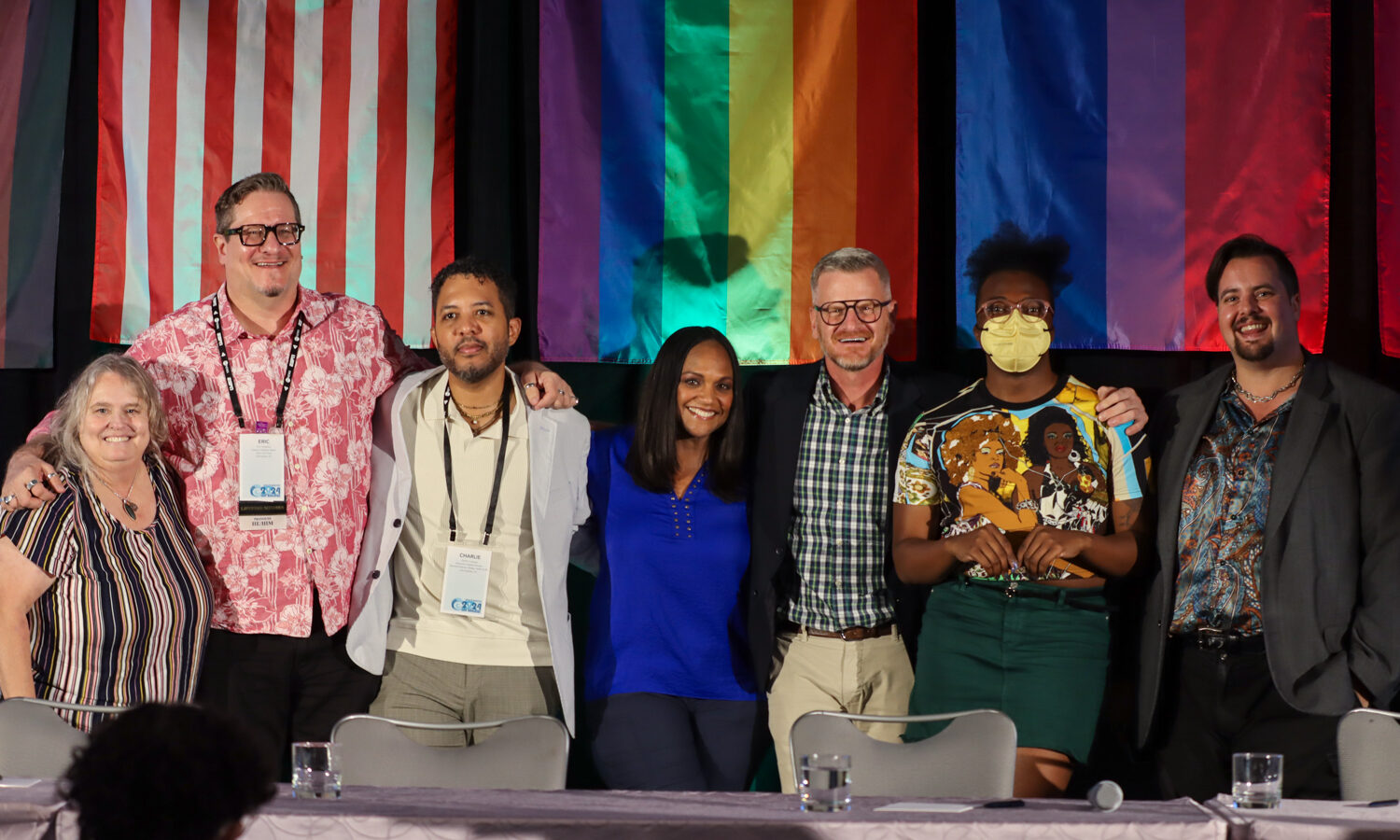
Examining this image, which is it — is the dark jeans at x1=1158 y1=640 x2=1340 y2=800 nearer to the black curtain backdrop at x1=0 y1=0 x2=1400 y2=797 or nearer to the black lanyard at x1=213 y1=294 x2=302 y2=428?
the black curtain backdrop at x1=0 y1=0 x2=1400 y2=797

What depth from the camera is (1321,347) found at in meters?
4.48

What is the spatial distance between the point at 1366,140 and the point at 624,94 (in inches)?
103

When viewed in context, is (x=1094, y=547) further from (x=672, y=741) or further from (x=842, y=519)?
(x=672, y=741)

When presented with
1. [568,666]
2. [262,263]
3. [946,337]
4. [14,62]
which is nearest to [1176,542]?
[946,337]

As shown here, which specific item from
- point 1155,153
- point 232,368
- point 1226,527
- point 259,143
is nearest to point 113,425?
point 232,368

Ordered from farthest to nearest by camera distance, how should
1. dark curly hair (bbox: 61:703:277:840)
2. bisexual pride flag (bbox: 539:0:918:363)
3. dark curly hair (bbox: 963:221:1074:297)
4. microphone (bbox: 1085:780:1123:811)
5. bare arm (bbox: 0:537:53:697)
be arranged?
1. bisexual pride flag (bbox: 539:0:918:363)
2. dark curly hair (bbox: 963:221:1074:297)
3. bare arm (bbox: 0:537:53:697)
4. microphone (bbox: 1085:780:1123:811)
5. dark curly hair (bbox: 61:703:277:840)

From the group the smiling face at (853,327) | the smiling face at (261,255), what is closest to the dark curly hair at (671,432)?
the smiling face at (853,327)

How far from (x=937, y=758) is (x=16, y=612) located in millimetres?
2323

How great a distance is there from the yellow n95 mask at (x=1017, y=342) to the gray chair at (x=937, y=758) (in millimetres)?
1138

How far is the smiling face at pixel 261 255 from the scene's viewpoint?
3706mm

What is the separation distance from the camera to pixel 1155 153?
4.50 meters

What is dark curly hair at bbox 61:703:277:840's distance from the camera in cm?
149

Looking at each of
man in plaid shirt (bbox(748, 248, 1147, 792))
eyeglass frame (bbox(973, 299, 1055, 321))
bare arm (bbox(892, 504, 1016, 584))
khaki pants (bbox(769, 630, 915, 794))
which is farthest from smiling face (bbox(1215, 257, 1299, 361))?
khaki pants (bbox(769, 630, 915, 794))

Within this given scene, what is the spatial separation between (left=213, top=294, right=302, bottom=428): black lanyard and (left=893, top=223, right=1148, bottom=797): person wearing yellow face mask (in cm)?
176
